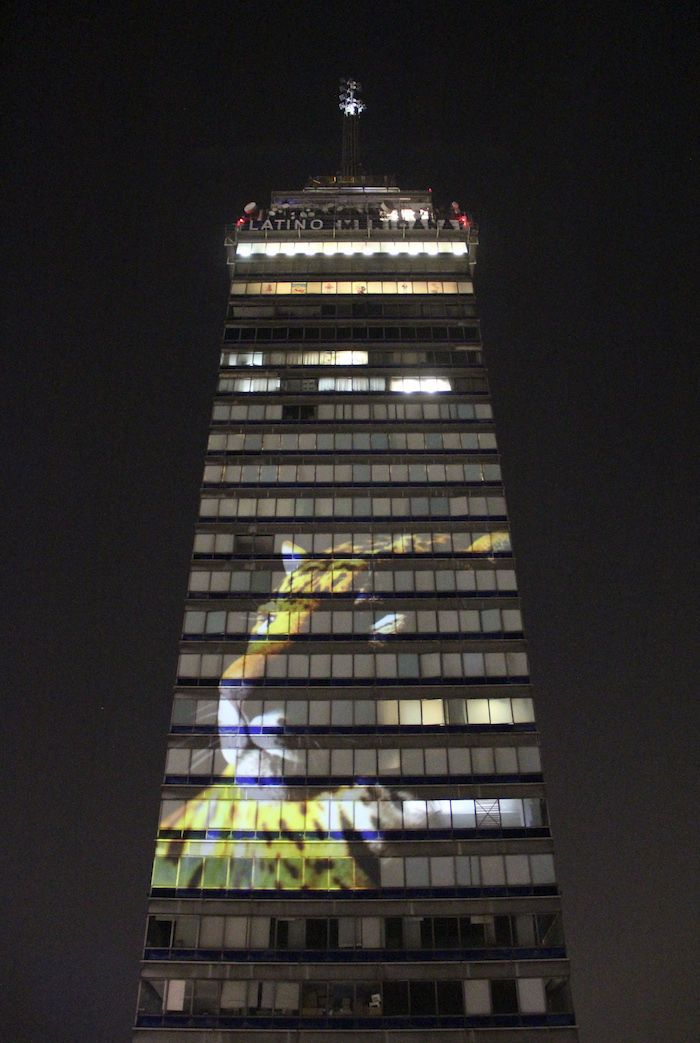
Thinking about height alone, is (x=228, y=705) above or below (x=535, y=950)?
above

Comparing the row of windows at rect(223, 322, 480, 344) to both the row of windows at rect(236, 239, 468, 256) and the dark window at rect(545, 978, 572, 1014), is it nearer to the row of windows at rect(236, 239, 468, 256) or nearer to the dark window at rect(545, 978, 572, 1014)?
the row of windows at rect(236, 239, 468, 256)

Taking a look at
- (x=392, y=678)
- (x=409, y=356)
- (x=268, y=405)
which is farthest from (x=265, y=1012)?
(x=409, y=356)

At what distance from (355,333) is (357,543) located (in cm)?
2949

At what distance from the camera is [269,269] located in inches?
4520

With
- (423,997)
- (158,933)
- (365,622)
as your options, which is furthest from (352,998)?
(365,622)

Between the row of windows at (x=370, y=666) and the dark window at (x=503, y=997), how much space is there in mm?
25101

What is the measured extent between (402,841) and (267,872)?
1146 centimetres

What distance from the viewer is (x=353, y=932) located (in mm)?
72188

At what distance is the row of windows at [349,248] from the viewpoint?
11581cm

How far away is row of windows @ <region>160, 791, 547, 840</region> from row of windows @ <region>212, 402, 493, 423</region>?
142 feet

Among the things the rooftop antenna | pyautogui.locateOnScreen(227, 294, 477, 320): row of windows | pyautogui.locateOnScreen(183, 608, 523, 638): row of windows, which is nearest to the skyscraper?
pyautogui.locateOnScreen(183, 608, 523, 638): row of windows

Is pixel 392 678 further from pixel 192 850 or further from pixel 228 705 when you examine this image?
pixel 192 850

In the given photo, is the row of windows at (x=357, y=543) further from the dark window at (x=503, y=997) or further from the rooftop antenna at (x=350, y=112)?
the rooftop antenna at (x=350, y=112)

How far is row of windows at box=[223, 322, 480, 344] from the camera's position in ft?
354
